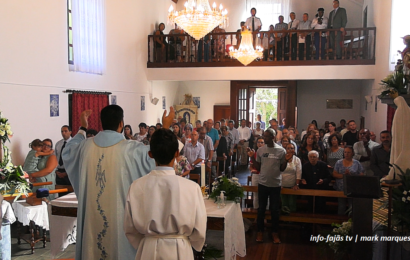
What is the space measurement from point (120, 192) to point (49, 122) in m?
6.09

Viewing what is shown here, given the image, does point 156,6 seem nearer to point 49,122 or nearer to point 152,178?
point 49,122

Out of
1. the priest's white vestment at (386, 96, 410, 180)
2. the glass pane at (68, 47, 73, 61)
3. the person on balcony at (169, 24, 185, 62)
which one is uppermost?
the person on balcony at (169, 24, 185, 62)

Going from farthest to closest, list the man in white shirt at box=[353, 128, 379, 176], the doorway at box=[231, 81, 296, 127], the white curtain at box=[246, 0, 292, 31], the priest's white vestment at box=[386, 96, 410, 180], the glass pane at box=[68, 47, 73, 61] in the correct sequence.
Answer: the white curtain at box=[246, 0, 292, 31], the doorway at box=[231, 81, 296, 127], the glass pane at box=[68, 47, 73, 61], the man in white shirt at box=[353, 128, 379, 176], the priest's white vestment at box=[386, 96, 410, 180]

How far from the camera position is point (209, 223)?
4738 mm

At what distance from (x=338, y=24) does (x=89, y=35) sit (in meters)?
7.95

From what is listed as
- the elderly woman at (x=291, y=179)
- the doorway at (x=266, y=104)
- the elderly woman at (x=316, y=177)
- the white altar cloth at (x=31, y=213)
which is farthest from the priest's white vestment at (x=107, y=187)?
the doorway at (x=266, y=104)

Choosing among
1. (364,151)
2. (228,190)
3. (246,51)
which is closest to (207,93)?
(246,51)

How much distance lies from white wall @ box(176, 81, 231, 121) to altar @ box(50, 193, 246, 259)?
1383 cm

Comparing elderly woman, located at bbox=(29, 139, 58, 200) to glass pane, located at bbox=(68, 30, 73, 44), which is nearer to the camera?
elderly woman, located at bbox=(29, 139, 58, 200)

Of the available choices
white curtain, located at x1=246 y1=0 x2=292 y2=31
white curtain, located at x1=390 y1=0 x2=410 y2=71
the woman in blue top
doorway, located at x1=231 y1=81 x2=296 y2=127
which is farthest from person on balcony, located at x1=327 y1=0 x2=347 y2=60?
the woman in blue top

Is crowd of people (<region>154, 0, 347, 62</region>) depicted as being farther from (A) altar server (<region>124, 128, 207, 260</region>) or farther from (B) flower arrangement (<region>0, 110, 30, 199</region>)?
(A) altar server (<region>124, 128, 207, 260</region>)

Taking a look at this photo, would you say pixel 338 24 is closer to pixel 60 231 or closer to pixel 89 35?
pixel 89 35

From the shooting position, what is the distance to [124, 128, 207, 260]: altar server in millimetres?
2568

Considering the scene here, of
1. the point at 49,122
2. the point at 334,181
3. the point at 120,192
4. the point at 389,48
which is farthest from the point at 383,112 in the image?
the point at 120,192
